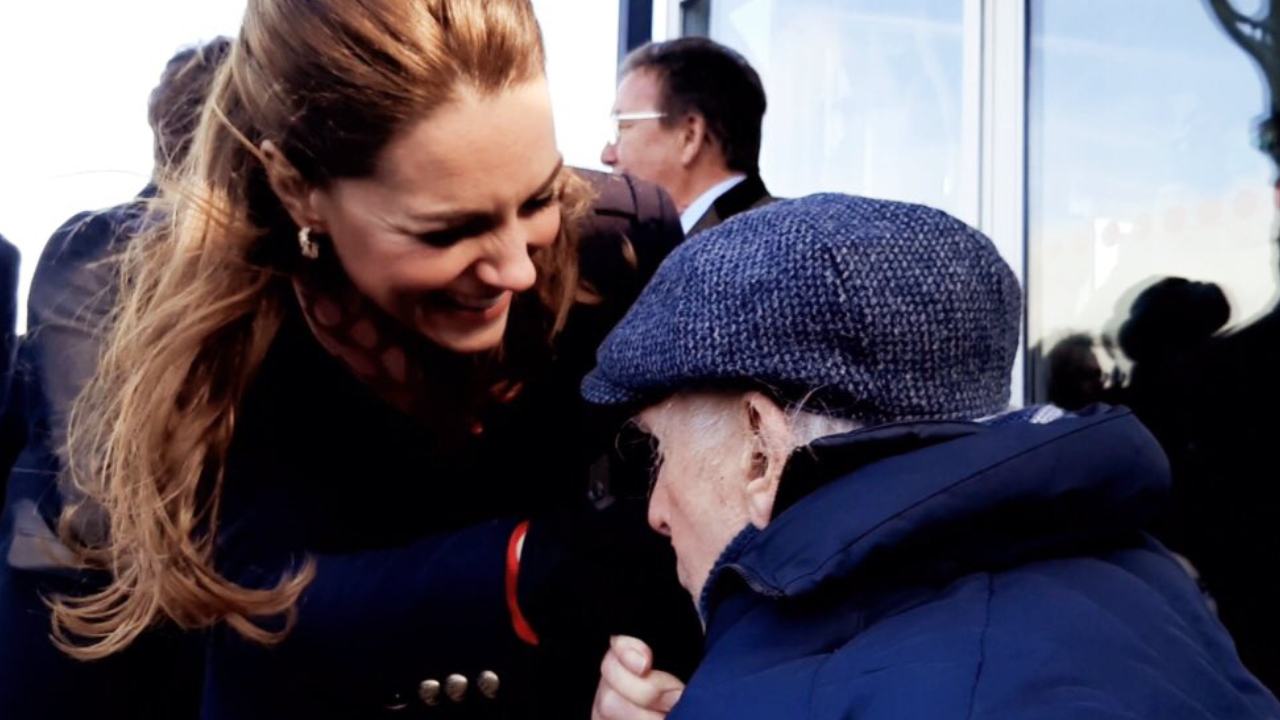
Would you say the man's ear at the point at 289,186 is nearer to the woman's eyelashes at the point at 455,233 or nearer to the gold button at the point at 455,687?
the woman's eyelashes at the point at 455,233

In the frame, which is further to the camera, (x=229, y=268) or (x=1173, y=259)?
(x=1173, y=259)

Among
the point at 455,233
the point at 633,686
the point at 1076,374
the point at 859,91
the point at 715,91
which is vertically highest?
the point at 455,233

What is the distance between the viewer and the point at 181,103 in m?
2.03

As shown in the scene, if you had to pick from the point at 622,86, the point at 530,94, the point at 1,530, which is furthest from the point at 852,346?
the point at 622,86

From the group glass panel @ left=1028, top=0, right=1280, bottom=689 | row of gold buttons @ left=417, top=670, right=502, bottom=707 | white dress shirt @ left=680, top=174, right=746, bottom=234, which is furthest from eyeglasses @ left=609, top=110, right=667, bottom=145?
row of gold buttons @ left=417, top=670, right=502, bottom=707

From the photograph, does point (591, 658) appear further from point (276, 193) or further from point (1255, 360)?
point (1255, 360)

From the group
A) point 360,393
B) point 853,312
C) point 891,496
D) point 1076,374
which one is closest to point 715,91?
point 1076,374

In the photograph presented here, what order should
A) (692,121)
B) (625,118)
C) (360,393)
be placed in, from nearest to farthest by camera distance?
(360,393) < (692,121) < (625,118)

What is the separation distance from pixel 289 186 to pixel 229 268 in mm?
140

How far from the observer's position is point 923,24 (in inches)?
149

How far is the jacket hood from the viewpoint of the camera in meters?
1.05

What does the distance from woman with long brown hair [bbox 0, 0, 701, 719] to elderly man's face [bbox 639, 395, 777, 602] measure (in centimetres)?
17

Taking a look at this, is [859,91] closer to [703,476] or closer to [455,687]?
[455,687]

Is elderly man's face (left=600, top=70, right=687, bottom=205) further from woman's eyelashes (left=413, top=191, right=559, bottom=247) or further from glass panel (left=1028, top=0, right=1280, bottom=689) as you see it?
woman's eyelashes (left=413, top=191, right=559, bottom=247)
